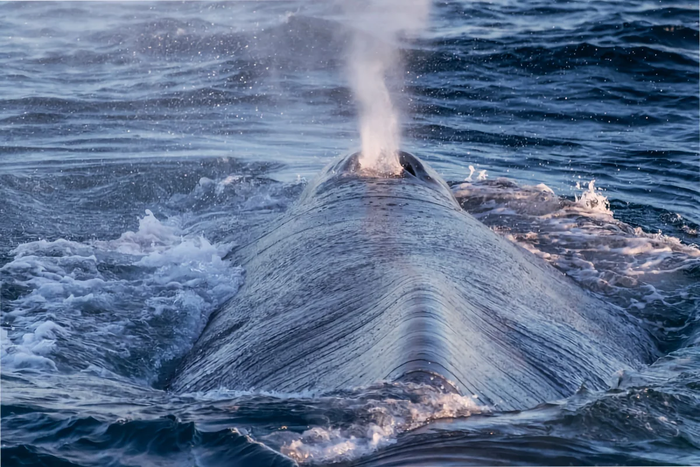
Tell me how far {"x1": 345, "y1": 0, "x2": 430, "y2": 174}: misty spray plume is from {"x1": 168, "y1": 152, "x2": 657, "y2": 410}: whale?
7.72 m

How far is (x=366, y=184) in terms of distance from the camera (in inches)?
429

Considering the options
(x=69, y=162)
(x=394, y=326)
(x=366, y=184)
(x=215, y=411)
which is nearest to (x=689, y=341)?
(x=366, y=184)

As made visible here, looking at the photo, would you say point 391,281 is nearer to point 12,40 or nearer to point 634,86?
point 634,86

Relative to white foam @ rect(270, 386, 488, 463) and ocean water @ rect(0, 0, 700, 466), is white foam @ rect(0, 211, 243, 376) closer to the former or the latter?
ocean water @ rect(0, 0, 700, 466)

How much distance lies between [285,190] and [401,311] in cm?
923

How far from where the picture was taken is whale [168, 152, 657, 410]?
6137 millimetres

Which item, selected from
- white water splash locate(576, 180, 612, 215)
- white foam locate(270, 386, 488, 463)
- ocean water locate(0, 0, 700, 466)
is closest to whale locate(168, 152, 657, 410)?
white foam locate(270, 386, 488, 463)

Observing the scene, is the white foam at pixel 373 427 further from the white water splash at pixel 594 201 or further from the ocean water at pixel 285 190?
the white water splash at pixel 594 201

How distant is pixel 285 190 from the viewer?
15.6 meters

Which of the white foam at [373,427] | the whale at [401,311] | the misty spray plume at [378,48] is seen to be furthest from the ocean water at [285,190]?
the misty spray plume at [378,48]

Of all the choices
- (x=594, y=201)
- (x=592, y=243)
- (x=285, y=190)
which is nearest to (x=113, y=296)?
(x=285, y=190)

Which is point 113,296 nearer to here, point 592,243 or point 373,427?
point 373,427

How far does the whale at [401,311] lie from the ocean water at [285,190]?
278 mm

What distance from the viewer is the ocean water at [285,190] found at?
5.64 m
